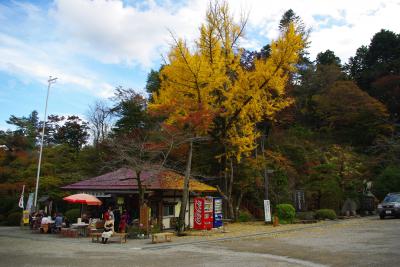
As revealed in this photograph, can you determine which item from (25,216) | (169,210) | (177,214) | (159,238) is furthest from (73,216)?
(159,238)

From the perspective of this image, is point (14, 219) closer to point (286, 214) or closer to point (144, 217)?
point (144, 217)

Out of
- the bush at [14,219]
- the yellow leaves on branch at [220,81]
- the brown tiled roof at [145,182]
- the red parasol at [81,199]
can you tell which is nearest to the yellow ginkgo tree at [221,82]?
the yellow leaves on branch at [220,81]

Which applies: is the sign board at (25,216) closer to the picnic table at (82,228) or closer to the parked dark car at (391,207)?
the picnic table at (82,228)

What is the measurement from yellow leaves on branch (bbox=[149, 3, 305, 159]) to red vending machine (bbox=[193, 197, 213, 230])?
12.4 feet

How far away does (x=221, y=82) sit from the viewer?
20750 millimetres

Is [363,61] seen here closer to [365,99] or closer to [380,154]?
[365,99]

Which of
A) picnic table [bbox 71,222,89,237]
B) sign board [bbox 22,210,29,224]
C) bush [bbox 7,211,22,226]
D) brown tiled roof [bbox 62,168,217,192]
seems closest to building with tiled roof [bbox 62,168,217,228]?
brown tiled roof [bbox 62,168,217,192]

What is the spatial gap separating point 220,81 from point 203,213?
7.15m

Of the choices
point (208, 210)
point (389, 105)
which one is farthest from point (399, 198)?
point (389, 105)

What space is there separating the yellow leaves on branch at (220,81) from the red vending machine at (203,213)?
12.4 ft

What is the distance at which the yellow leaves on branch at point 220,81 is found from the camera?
19.8 m

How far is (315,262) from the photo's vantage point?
31.3 ft

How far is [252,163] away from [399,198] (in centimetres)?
912

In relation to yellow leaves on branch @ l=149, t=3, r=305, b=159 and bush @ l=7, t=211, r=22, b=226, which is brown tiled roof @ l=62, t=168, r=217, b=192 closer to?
yellow leaves on branch @ l=149, t=3, r=305, b=159
